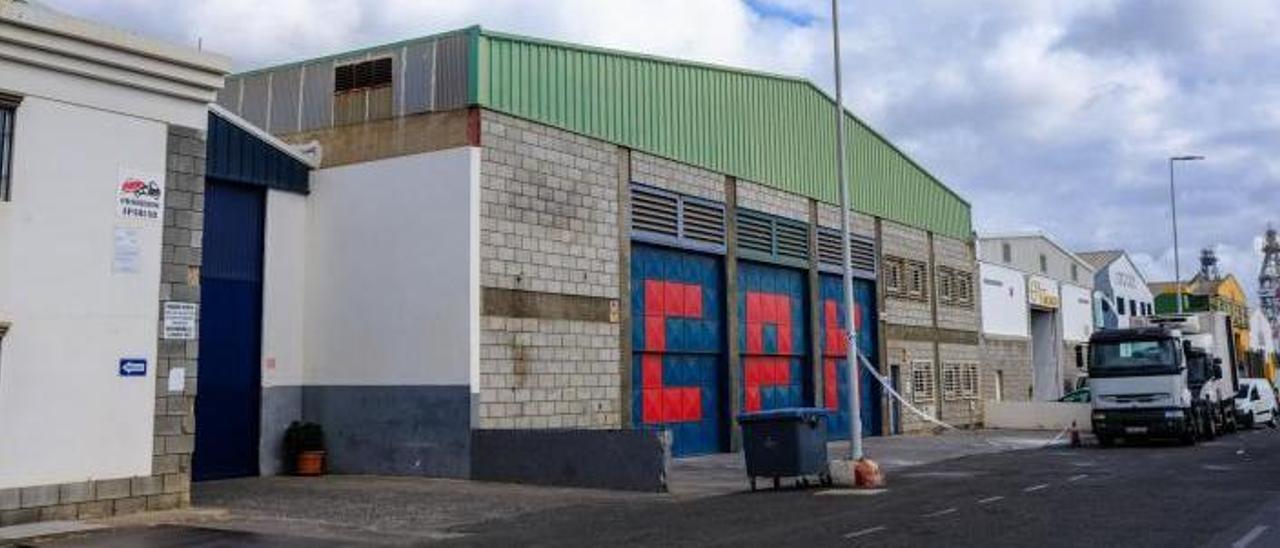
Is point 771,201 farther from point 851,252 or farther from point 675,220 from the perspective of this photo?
point 675,220

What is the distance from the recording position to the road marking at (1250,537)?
439 inches

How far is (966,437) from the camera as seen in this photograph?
3459 cm

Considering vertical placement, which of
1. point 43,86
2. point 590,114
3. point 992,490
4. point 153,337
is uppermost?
point 590,114

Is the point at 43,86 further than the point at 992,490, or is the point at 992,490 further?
the point at 992,490

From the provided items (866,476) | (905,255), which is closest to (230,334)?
(866,476)

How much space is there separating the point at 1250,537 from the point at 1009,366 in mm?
34272

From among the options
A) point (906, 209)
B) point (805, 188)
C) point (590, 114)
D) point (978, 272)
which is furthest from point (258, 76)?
point (978, 272)

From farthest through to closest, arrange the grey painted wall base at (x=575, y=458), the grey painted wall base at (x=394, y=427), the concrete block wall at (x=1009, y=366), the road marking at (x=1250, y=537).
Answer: the concrete block wall at (x=1009, y=366), the grey painted wall base at (x=394, y=427), the grey painted wall base at (x=575, y=458), the road marking at (x=1250, y=537)

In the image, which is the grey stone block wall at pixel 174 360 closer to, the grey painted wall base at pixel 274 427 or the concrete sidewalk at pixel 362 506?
the concrete sidewalk at pixel 362 506

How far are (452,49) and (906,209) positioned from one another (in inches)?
820

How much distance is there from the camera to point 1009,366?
4488cm

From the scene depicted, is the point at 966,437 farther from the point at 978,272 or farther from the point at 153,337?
the point at 153,337

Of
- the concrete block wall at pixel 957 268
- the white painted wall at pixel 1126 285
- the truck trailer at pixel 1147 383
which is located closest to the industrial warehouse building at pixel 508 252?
the truck trailer at pixel 1147 383

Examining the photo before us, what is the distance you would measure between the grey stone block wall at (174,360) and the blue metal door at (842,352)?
1863 centimetres
